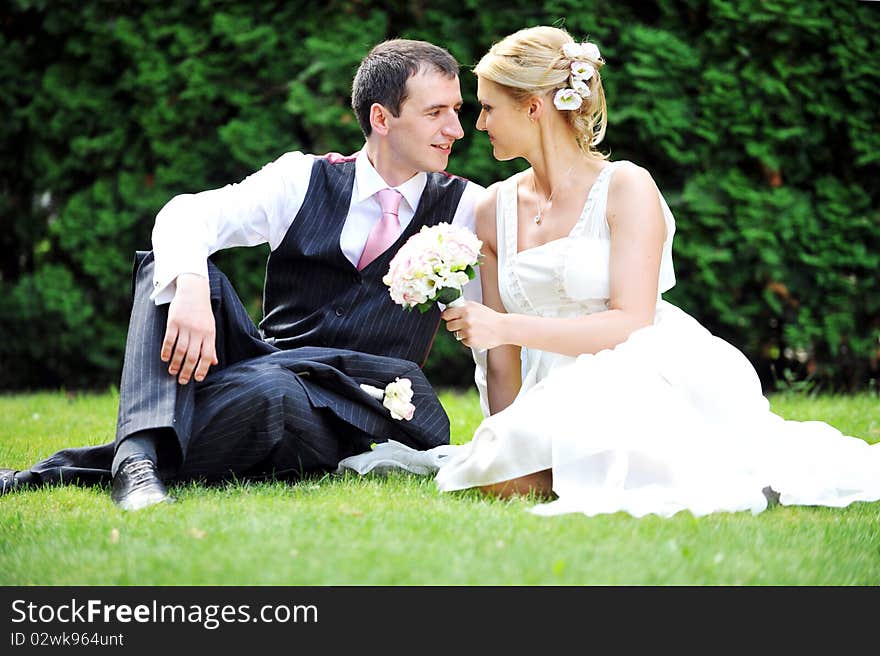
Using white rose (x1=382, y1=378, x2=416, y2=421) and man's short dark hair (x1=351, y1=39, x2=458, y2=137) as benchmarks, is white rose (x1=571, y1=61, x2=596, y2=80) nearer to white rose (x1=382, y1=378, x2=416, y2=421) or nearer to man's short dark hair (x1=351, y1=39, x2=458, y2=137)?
man's short dark hair (x1=351, y1=39, x2=458, y2=137)

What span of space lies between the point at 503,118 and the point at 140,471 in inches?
66.8

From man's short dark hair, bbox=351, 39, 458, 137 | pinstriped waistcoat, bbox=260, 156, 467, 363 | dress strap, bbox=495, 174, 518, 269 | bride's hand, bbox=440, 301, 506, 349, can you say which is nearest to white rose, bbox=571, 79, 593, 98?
dress strap, bbox=495, 174, 518, 269

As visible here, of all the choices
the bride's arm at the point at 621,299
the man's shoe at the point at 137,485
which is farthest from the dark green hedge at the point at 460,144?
the man's shoe at the point at 137,485

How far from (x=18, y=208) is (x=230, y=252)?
5.42 ft

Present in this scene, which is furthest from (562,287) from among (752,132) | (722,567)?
(752,132)

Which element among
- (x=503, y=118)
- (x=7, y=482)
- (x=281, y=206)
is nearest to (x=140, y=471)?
(x=7, y=482)

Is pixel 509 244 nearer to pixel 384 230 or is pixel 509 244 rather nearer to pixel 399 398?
pixel 384 230

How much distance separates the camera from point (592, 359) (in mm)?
3611

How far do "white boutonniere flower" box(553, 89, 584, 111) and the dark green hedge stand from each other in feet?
9.01

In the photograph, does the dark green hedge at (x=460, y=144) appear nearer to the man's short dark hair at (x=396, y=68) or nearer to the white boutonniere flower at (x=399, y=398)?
the man's short dark hair at (x=396, y=68)

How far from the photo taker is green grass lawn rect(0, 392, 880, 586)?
8.36 feet

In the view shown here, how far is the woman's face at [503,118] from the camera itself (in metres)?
3.80
